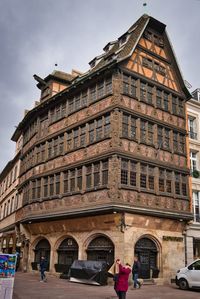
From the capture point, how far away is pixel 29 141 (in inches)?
1071

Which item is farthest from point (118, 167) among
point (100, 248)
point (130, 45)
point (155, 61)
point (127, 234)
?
point (155, 61)

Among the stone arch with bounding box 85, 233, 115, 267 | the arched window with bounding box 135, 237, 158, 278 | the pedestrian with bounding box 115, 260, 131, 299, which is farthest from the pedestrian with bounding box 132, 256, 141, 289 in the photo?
the pedestrian with bounding box 115, 260, 131, 299

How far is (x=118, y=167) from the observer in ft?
59.7

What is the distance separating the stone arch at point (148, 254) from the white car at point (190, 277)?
2.29m

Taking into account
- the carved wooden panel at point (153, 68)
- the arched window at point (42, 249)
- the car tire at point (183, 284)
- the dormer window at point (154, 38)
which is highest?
the dormer window at point (154, 38)

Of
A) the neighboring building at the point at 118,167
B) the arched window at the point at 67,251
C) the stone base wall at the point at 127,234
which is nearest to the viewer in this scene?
the stone base wall at the point at 127,234

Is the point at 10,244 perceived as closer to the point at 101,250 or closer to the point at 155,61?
the point at 101,250

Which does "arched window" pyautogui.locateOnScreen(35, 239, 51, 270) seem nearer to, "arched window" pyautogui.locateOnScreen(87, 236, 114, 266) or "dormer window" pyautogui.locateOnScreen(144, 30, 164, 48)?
"arched window" pyautogui.locateOnScreen(87, 236, 114, 266)

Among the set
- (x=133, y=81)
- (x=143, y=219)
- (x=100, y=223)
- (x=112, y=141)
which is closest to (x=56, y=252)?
(x=100, y=223)

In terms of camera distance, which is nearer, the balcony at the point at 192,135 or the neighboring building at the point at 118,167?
the neighboring building at the point at 118,167

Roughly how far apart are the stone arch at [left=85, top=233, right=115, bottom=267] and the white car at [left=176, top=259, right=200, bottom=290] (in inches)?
138

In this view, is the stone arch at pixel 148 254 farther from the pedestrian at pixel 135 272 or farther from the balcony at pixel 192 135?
→ the balcony at pixel 192 135

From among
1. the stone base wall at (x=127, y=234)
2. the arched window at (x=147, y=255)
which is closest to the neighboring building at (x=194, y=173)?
the stone base wall at (x=127, y=234)

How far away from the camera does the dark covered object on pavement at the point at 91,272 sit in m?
16.6
